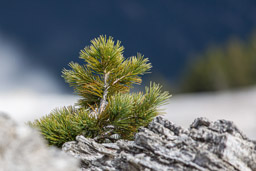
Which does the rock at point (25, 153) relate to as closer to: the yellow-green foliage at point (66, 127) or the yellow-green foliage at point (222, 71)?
the yellow-green foliage at point (66, 127)

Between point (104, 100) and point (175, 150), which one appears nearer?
point (175, 150)

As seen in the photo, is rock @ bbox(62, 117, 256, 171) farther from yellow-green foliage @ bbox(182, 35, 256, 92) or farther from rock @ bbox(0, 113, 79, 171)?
yellow-green foliage @ bbox(182, 35, 256, 92)

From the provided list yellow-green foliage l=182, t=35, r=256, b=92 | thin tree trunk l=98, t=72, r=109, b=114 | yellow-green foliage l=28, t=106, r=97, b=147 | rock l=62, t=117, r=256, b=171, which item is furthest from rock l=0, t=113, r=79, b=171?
yellow-green foliage l=182, t=35, r=256, b=92

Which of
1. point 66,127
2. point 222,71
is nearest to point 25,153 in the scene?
point 66,127

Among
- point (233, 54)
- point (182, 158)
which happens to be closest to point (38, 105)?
point (233, 54)

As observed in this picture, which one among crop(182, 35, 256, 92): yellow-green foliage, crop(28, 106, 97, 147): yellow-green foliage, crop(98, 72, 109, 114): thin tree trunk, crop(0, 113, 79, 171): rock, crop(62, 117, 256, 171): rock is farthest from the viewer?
crop(182, 35, 256, 92): yellow-green foliage

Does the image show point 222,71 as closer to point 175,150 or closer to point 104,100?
point 104,100
